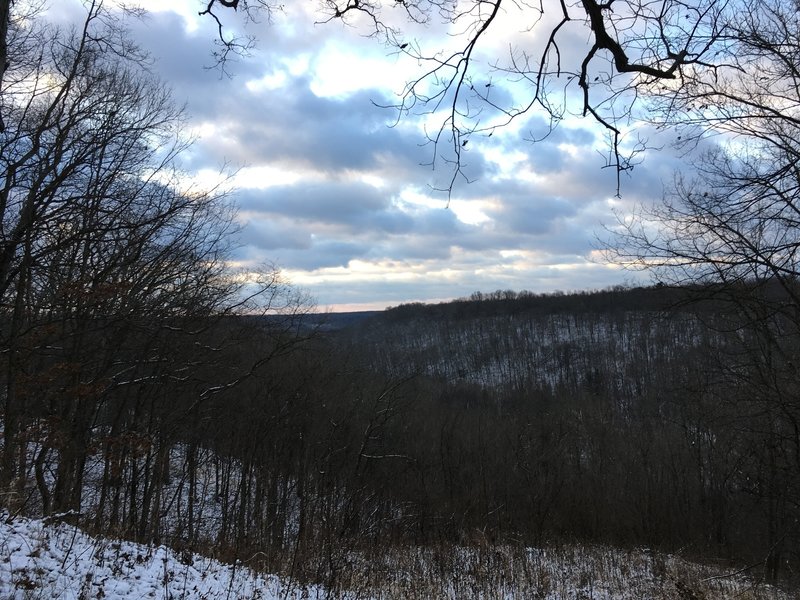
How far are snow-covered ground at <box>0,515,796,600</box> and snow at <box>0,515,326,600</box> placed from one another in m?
0.01

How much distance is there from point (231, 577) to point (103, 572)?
1.59 meters

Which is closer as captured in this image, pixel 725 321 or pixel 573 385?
pixel 725 321

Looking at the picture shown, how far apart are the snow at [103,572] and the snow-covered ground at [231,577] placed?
0.01 m

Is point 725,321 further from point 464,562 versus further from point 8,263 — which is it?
point 8,263

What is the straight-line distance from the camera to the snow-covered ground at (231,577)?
496cm

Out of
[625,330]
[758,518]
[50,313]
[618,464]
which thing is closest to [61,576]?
[50,313]

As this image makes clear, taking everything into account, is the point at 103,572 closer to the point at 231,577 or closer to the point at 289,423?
the point at 231,577

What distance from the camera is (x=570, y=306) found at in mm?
130875

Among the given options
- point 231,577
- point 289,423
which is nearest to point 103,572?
point 231,577

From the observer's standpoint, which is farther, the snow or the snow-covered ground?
the snow-covered ground

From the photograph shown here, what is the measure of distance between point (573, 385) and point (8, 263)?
97.9m

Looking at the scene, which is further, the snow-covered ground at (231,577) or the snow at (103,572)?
the snow-covered ground at (231,577)

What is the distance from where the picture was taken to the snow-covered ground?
195 inches

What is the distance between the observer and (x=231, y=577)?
263 inches
